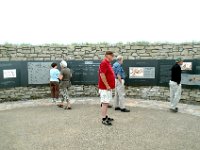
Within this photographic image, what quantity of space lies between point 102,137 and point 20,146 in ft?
5.97

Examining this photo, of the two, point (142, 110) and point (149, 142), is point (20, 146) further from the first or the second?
point (142, 110)

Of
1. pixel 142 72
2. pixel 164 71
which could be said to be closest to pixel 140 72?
pixel 142 72

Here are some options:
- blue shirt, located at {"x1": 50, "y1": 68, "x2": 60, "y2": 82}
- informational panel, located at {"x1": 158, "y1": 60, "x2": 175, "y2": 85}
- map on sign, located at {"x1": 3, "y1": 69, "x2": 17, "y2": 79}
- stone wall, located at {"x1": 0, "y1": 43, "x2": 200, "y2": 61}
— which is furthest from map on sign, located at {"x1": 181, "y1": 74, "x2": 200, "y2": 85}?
map on sign, located at {"x1": 3, "y1": 69, "x2": 17, "y2": 79}

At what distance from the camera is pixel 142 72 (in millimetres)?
10781

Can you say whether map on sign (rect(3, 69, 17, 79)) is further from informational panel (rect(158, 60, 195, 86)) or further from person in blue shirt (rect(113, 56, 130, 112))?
informational panel (rect(158, 60, 195, 86))

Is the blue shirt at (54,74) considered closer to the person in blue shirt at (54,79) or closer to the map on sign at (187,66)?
the person in blue shirt at (54,79)

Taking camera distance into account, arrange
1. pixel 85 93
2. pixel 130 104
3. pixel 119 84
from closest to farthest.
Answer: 1. pixel 119 84
2. pixel 130 104
3. pixel 85 93

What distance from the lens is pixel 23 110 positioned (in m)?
9.00

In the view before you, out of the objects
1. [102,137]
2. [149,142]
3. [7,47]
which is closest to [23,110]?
[7,47]

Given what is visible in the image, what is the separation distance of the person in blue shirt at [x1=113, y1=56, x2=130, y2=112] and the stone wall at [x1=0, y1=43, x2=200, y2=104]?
2.51 m

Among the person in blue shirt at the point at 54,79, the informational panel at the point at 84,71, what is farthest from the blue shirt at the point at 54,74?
the informational panel at the point at 84,71

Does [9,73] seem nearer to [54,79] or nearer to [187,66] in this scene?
[54,79]

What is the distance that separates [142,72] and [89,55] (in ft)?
8.08

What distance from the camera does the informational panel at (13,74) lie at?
10.4 metres
